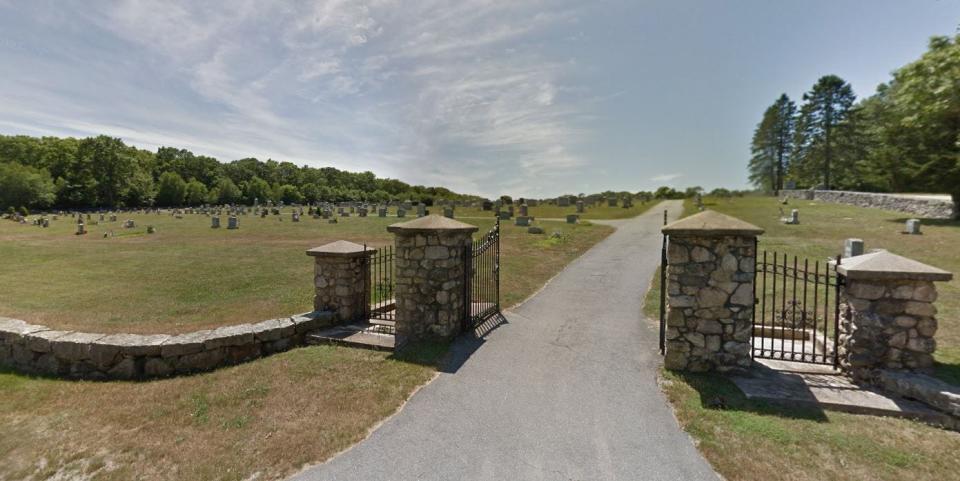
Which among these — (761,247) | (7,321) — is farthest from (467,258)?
(761,247)

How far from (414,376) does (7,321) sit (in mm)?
9040

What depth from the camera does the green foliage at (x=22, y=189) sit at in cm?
5125

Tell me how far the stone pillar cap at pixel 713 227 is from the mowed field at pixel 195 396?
4429 mm

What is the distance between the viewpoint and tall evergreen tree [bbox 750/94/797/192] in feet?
184

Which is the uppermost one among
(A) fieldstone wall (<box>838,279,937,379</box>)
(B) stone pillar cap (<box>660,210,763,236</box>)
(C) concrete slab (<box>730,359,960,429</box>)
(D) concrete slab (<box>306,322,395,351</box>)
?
(B) stone pillar cap (<box>660,210,763,236</box>)

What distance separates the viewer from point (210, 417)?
17.4 feet

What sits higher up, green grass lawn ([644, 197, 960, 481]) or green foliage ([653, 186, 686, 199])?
green foliage ([653, 186, 686, 199])

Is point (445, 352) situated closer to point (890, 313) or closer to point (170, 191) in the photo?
point (890, 313)

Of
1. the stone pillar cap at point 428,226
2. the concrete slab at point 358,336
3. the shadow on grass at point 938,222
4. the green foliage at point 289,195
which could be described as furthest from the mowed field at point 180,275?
the green foliage at point 289,195

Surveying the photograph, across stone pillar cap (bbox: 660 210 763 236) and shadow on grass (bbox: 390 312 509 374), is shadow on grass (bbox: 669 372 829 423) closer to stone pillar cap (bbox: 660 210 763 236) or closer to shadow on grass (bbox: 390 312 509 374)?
stone pillar cap (bbox: 660 210 763 236)

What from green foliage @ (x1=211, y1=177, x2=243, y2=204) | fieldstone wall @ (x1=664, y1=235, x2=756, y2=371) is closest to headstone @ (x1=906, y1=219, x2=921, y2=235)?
fieldstone wall @ (x1=664, y1=235, x2=756, y2=371)

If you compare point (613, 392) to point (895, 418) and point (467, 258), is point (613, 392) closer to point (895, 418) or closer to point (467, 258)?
point (895, 418)

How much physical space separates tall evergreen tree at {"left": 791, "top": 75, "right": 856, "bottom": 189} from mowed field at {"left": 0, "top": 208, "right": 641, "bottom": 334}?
3943 centimetres

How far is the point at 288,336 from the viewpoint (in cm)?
799
